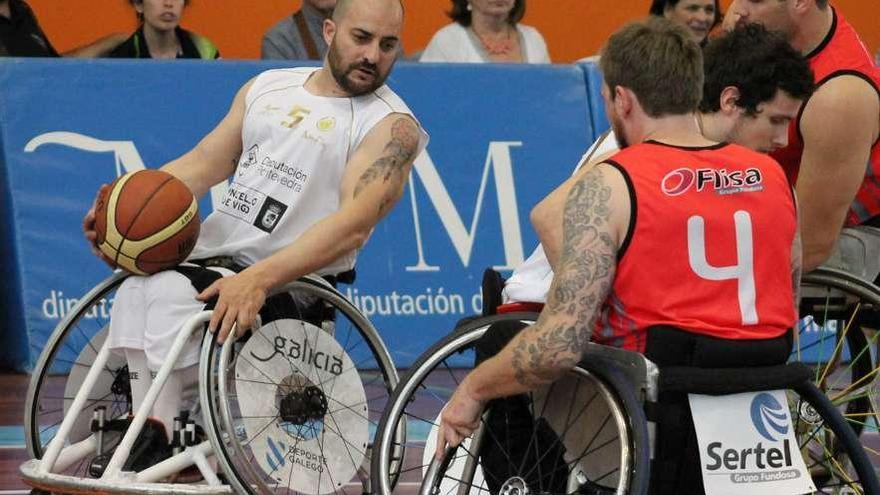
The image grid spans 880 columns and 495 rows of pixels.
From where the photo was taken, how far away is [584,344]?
159 inches

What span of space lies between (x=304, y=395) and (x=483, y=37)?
4.20 metres

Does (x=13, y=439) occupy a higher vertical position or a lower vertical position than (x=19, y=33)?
lower

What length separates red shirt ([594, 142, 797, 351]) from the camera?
4.10m

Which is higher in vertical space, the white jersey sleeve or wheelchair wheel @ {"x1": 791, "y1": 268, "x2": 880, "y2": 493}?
the white jersey sleeve

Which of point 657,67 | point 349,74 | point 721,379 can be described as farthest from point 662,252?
point 349,74

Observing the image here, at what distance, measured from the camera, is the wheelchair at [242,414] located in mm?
4969

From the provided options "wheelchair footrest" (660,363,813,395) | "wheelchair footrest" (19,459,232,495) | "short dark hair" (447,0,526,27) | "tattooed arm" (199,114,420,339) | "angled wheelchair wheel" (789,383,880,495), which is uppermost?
"short dark hair" (447,0,526,27)

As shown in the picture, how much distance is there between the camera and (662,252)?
4098mm

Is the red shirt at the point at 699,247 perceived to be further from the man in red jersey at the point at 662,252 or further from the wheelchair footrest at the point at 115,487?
the wheelchair footrest at the point at 115,487

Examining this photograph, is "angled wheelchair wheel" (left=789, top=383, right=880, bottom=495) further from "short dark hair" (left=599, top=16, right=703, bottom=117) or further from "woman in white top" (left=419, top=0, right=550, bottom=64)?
"woman in white top" (left=419, top=0, right=550, bottom=64)

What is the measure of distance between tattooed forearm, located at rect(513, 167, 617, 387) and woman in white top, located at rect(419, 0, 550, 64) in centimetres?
505

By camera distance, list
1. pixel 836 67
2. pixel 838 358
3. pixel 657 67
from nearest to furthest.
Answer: pixel 657 67, pixel 836 67, pixel 838 358

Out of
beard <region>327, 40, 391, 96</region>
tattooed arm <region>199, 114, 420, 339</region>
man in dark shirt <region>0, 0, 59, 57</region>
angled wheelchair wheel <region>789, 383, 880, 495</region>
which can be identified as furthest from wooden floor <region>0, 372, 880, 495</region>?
man in dark shirt <region>0, 0, 59, 57</region>

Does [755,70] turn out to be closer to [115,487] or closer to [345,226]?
[345,226]
